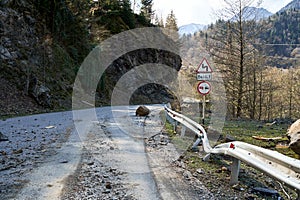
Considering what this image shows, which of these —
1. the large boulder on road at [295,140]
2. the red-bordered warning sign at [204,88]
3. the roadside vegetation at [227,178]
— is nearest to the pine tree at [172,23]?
the red-bordered warning sign at [204,88]

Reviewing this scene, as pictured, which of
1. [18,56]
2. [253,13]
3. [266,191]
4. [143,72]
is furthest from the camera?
[143,72]

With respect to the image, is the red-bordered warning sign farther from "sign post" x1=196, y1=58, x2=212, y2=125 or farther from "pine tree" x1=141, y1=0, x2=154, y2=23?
"pine tree" x1=141, y1=0, x2=154, y2=23

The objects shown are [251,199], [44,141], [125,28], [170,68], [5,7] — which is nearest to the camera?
[251,199]

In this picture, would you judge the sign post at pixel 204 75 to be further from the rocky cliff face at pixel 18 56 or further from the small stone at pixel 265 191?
Answer: the rocky cliff face at pixel 18 56

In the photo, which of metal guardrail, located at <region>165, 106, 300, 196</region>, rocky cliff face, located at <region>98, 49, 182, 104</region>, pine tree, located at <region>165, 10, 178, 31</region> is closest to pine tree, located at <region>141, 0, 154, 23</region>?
pine tree, located at <region>165, 10, 178, 31</region>

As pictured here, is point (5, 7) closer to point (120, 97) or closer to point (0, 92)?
point (0, 92)

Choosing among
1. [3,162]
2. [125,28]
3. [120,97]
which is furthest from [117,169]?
[125,28]

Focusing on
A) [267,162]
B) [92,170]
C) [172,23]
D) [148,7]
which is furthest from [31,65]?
[148,7]

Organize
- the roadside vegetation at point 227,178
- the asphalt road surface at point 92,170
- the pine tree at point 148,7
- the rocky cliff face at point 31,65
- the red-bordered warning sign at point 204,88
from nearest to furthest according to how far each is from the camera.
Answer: the asphalt road surface at point 92,170
the roadside vegetation at point 227,178
the red-bordered warning sign at point 204,88
the rocky cliff face at point 31,65
the pine tree at point 148,7

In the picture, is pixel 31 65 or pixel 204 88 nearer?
pixel 204 88

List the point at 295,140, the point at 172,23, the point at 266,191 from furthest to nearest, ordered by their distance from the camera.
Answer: the point at 172,23, the point at 295,140, the point at 266,191

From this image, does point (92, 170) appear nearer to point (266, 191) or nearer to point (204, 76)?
point (266, 191)

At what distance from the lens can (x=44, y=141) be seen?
7.18 metres

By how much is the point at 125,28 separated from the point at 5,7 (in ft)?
91.1
